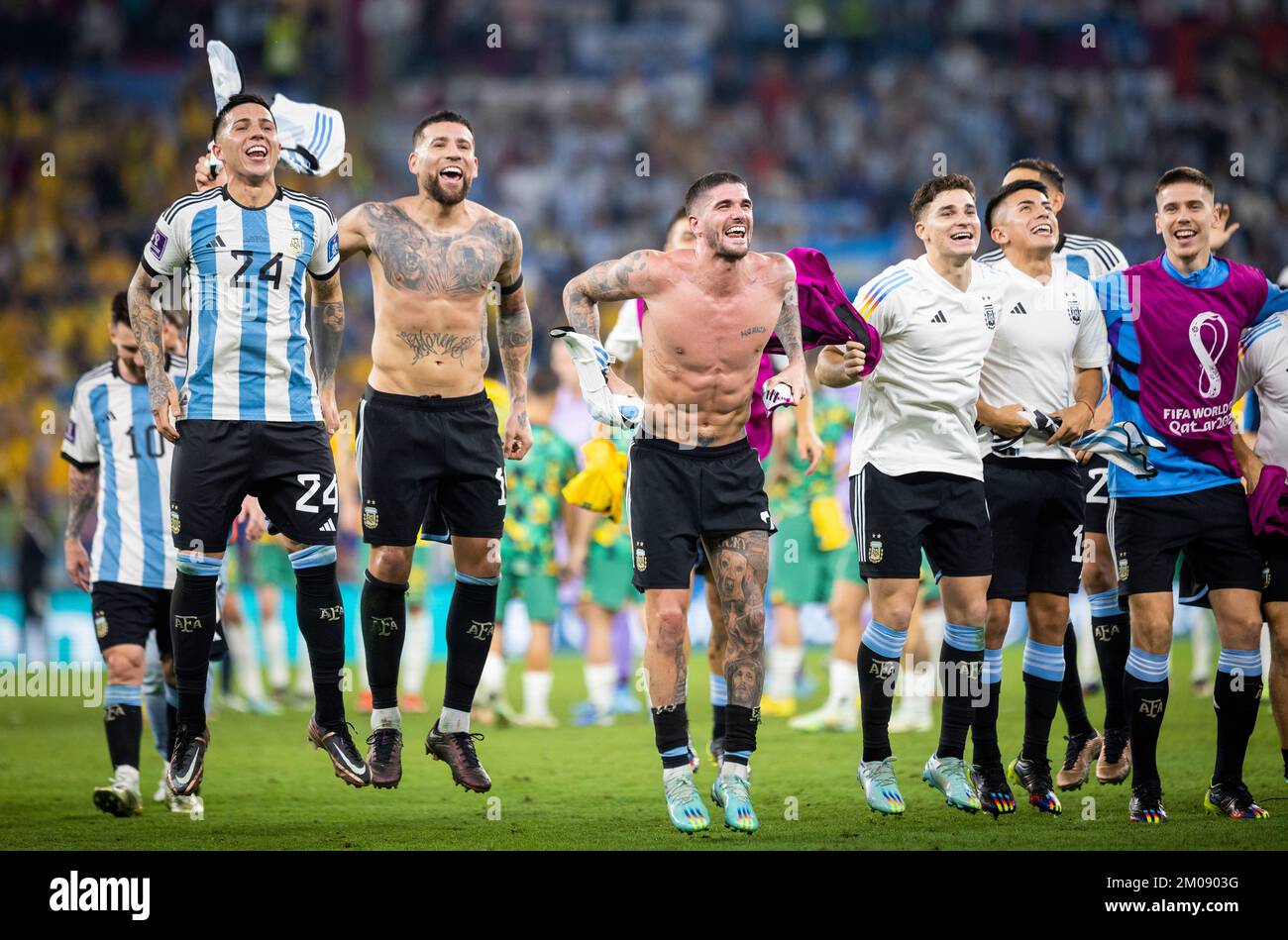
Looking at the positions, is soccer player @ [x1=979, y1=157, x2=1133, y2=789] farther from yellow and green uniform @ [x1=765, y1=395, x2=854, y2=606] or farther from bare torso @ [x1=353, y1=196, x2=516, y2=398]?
yellow and green uniform @ [x1=765, y1=395, x2=854, y2=606]

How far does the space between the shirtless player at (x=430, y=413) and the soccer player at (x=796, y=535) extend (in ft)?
13.9

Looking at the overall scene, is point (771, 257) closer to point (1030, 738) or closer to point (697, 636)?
point (1030, 738)

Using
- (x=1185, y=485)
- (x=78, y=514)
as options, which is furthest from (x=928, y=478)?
(x=78, y=514)

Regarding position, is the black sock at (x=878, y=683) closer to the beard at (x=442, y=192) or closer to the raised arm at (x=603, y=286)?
the raised arm at (x=603, y=286)

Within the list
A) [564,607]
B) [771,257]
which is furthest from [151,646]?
[564,607]

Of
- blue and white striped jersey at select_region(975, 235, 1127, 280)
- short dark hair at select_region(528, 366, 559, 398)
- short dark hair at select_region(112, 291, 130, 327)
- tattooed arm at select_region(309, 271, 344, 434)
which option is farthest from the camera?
short dark hair at select_region(528, 366, 559, 398)

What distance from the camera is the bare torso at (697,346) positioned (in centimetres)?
710

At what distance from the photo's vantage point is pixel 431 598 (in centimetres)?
1661

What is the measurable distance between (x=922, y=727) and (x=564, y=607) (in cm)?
767

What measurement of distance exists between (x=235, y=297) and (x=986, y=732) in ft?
13.2

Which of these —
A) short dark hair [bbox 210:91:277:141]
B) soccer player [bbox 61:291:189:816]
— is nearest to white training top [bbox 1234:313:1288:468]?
short dark hair [bbox 210:91:277:141]

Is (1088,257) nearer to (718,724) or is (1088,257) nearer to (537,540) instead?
(718,724)

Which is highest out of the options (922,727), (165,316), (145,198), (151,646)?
(145,198)

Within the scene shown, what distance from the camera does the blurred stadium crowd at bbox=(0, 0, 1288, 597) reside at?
2216 cm
